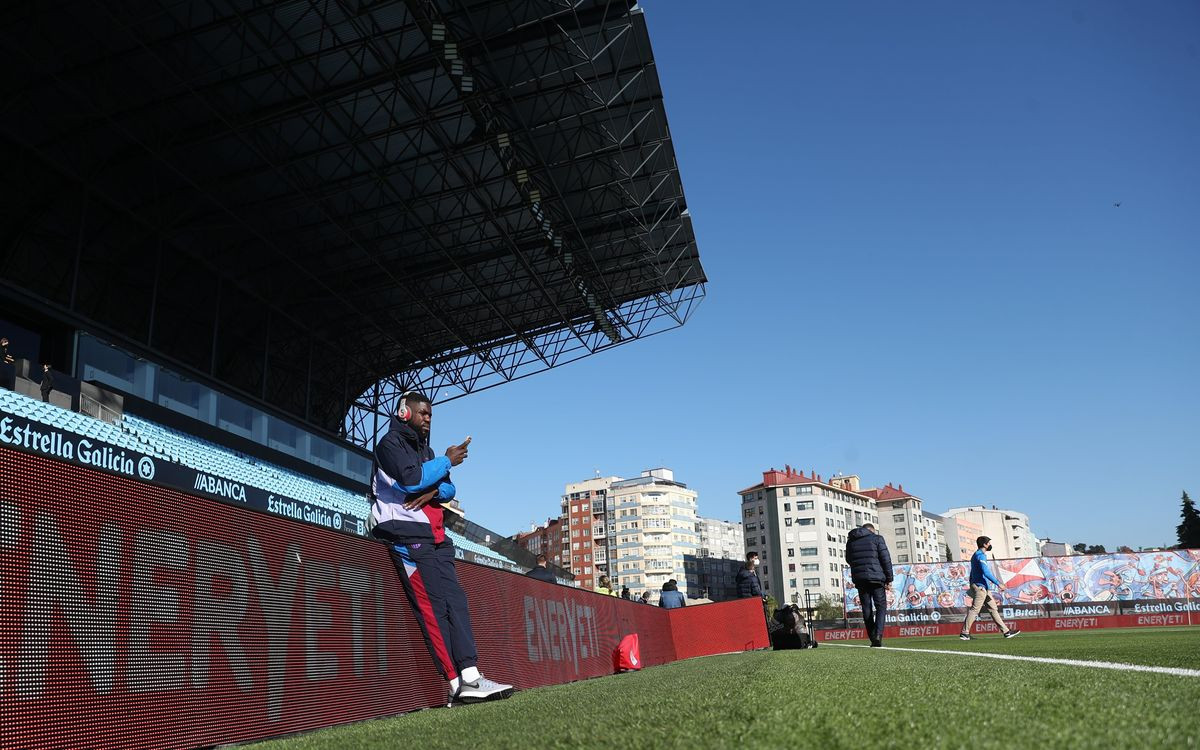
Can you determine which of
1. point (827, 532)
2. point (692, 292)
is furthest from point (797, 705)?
point (827, 532)

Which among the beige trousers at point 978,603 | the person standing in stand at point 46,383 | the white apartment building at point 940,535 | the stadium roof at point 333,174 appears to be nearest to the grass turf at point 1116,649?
the beige trousers at point 978,603

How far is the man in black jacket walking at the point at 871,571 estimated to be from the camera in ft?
33.2

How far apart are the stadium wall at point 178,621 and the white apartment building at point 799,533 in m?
123

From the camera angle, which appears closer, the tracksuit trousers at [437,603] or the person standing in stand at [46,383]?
the tracksuit trousers at [437,603]

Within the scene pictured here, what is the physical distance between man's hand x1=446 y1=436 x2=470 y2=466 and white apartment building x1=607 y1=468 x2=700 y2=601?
422 ft

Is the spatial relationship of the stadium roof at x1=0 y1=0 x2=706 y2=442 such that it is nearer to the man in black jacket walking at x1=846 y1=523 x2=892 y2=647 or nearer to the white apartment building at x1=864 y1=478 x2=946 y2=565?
the man in black jacket walking at x1=846 y1=523 x2=892 y2=647

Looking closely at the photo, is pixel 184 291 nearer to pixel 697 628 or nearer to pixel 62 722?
pixel 697 628

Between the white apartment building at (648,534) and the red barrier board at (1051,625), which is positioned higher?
the white apartment building at (648,534)

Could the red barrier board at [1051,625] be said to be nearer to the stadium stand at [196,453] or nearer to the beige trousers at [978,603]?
the stadium stand at [196,453]

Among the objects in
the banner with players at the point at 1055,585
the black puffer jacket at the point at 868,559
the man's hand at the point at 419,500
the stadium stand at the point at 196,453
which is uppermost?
the stadium stand at the point at 196,453

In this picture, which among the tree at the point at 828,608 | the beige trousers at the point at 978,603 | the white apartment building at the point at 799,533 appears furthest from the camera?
the white apartment building at the point at 799,533

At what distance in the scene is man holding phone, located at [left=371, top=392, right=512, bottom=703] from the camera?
4801 mm

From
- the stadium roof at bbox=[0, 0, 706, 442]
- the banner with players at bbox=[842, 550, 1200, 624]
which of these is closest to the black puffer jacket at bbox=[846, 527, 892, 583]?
the stadium roof at bbox=[0, 0, 706, 442]

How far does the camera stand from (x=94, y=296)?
2492 cm
